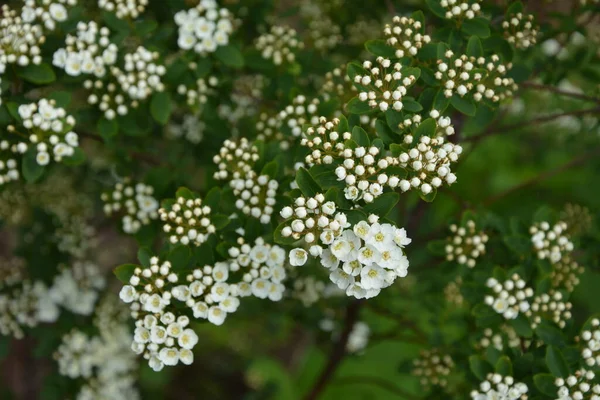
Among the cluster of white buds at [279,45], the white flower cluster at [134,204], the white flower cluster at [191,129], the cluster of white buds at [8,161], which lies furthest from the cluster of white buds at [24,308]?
the cluster of white buds at [279,45]

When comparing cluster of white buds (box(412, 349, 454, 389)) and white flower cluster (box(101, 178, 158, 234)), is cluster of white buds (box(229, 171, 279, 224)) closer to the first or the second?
white flower cluster (box(101, 178, 158, 234))

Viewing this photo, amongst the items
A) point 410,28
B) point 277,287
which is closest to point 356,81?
point 410,28

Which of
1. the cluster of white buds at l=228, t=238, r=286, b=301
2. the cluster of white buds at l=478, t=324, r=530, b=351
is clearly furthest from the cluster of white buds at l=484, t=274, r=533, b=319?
the cluster of white buds at l=228, t=238, r=286, b=301

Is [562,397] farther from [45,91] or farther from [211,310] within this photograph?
[45,91]

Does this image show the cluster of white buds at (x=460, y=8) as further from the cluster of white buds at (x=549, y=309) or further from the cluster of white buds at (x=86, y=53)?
the cluster of white buds at (x=86, y=53)

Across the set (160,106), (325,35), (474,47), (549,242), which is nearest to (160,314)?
(160,106)

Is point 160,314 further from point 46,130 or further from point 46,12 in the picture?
point 46,12
